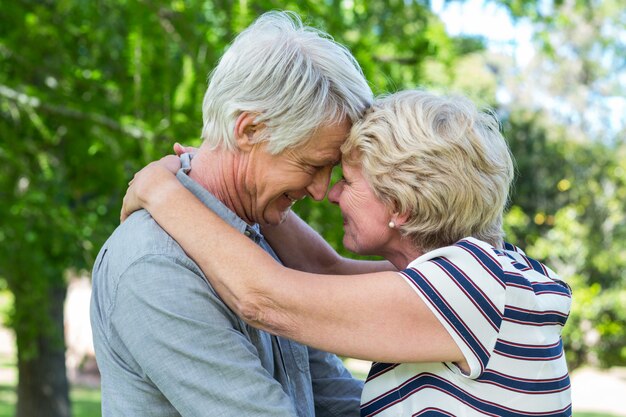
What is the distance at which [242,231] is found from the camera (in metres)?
2.23

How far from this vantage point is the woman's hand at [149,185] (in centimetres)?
210

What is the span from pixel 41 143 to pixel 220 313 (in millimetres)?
5119

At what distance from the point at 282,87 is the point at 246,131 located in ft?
0.51

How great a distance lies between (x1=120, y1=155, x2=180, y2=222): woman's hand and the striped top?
625 mm

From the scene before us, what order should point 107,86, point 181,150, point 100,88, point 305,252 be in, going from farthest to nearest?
point 100,88 < point 107,86 < point 305,252 < point 181,150

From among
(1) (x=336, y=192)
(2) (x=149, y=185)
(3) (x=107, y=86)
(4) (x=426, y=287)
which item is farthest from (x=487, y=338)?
(3) (x=107, y=86)

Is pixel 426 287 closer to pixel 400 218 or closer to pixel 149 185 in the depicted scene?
pixel 400 218

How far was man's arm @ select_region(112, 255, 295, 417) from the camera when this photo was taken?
1.84 m

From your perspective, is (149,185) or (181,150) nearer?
(149,185)

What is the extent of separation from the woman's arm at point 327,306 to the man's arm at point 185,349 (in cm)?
9

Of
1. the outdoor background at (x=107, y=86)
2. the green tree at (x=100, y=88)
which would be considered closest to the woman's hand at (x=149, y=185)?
the outdoor background at (x=107, y=86)

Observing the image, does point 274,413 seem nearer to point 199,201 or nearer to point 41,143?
point 199,201

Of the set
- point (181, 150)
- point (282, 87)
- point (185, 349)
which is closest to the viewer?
point (185, 349)

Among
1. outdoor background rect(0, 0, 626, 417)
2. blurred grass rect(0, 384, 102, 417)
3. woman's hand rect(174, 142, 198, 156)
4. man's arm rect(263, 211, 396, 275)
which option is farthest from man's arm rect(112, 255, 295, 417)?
blurred grass rect(0, 384, 102, 417)
